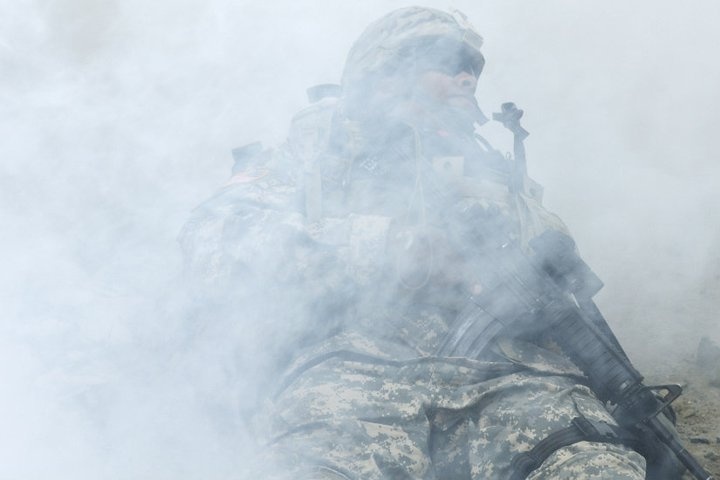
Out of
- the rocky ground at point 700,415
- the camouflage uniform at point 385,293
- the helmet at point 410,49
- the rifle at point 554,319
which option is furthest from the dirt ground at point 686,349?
the helmet at point 410,49

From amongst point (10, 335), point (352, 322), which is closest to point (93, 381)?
point (10, 335)

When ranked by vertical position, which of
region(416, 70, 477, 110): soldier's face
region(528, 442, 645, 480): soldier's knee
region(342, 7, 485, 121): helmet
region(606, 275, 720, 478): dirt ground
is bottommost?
region(528, 442, 645, 480): soldier's knee

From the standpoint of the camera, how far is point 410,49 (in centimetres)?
478

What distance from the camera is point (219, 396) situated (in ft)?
13.7

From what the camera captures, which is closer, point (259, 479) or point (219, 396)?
point (259, 479)

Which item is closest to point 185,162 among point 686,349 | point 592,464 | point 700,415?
point 686,349

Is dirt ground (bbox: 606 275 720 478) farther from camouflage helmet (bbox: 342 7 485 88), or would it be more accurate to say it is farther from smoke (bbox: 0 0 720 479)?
camouflage helmet (bbox: 342 7 485 88)

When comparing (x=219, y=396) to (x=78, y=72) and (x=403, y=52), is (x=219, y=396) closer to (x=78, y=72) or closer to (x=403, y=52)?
(x=403, y=52)

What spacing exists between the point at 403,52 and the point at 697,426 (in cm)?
293

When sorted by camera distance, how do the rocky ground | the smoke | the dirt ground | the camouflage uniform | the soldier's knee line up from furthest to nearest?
the smoke
the dirt ground
the rocky ground
the camouflage uniform
the soldier's knee

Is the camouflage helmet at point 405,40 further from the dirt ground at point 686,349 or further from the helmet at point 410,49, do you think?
the dirt ground at point 686,349

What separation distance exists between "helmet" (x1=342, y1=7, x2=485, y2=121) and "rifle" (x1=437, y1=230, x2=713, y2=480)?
159 cm

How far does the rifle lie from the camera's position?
3455 millimetres

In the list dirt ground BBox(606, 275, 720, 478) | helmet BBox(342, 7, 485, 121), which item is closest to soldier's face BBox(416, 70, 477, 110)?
helmet BBox(342, 7, 485, 121)
